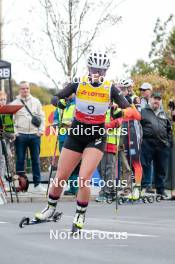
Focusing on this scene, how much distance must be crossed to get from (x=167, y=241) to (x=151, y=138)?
906 centimetres

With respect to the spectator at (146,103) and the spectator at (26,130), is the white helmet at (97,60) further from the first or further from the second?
the spectator at (26,130)

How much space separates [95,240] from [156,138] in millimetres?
8972

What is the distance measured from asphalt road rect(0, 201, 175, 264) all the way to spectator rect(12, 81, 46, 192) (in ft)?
14.3

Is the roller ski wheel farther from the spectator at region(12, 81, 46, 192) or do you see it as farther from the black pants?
the black pants

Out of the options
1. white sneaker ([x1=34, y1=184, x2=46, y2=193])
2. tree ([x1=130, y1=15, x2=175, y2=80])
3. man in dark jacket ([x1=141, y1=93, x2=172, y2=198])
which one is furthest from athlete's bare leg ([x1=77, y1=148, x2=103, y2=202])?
tree ([x1=130, y1=15, x2=175, y2=80])

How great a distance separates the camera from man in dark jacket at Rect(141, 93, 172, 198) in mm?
19578

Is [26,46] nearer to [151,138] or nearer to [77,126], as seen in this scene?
[151,138]

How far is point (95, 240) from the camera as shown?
10945 millimetres

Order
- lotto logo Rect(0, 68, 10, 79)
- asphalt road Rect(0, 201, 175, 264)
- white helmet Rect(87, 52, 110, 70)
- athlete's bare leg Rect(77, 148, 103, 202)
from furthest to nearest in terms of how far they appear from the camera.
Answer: lotto logo Rect(0, 68, 10, 79) → white helmet Rect(87, 52, 110, 70) → athlete's bare leg Rect(77, 148, 103, 202) → asphalt road Rect(0, 201, 175, 264)

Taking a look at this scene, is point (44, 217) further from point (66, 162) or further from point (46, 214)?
point (66, 162)

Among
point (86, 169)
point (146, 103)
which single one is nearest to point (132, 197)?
point (146, 103)

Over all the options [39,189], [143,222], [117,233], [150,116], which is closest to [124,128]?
[150,116]

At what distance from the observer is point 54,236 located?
37.0 feet

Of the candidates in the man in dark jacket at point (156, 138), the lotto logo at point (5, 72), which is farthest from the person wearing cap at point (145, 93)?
the lotto logo at point (5, 72)
